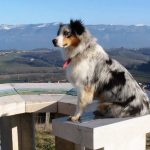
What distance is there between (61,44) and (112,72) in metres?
0.96

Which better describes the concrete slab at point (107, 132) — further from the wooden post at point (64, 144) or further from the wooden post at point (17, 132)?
the wooden post at point (17, 132)

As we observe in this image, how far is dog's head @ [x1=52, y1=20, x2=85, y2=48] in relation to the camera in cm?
560

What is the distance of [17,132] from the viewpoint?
8789 mm

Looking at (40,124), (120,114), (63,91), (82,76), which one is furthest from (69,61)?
(40,124)

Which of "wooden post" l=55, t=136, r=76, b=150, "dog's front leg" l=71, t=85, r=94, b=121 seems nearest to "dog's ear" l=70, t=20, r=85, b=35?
"dog's front leg" l=71, t=85, r=94, b=121

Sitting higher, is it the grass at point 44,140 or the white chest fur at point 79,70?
the white chest fur at point 79,70

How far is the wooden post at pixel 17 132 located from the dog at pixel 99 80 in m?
3.01

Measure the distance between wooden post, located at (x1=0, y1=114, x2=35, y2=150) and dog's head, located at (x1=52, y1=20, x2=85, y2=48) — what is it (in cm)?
349

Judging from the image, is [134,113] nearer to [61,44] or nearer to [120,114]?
[120,114]

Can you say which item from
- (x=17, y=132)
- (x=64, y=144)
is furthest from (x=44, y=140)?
(x=64, y=144)

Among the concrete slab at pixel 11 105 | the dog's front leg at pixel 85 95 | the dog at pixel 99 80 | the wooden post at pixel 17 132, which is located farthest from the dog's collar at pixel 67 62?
the wooden post at pixel 17 132

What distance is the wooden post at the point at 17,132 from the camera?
8.66 metres

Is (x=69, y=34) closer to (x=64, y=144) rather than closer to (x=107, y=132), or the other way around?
(x=107, y=132)

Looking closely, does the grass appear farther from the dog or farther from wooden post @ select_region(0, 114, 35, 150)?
the dog
